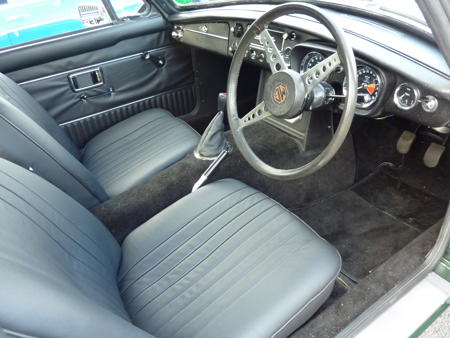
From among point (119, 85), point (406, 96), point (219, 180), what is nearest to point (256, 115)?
point (219, 180)

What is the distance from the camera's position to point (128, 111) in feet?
6.71

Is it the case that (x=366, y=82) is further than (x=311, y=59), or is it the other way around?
(x=311, y=59)

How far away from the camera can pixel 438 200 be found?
1635 mm

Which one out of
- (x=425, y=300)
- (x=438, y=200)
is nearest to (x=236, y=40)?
(x=438, y=200)

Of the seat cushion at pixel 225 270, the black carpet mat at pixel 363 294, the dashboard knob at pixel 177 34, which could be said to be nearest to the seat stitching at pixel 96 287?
the seat cushion at pixel 225 270

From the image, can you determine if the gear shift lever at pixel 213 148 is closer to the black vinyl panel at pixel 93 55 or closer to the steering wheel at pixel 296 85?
the steering wheel at pixel 296 85

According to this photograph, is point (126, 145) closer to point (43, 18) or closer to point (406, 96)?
point (43, 18)

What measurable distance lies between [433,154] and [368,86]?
2.37 feet

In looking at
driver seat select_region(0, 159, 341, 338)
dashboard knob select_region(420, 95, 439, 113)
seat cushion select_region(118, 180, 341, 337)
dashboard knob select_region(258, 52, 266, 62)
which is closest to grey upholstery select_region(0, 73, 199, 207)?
driver seat select_region(0, 159, 341, 338)

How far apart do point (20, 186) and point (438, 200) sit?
1.61 m

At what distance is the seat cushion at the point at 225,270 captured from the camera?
0.88 m

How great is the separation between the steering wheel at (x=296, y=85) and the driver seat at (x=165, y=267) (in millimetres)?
192

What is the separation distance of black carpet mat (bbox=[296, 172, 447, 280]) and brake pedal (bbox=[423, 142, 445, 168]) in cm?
14

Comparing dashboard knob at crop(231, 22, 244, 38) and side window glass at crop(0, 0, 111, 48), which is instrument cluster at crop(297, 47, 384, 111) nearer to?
dashboard knob at crop(231, 22, 244, 38)
